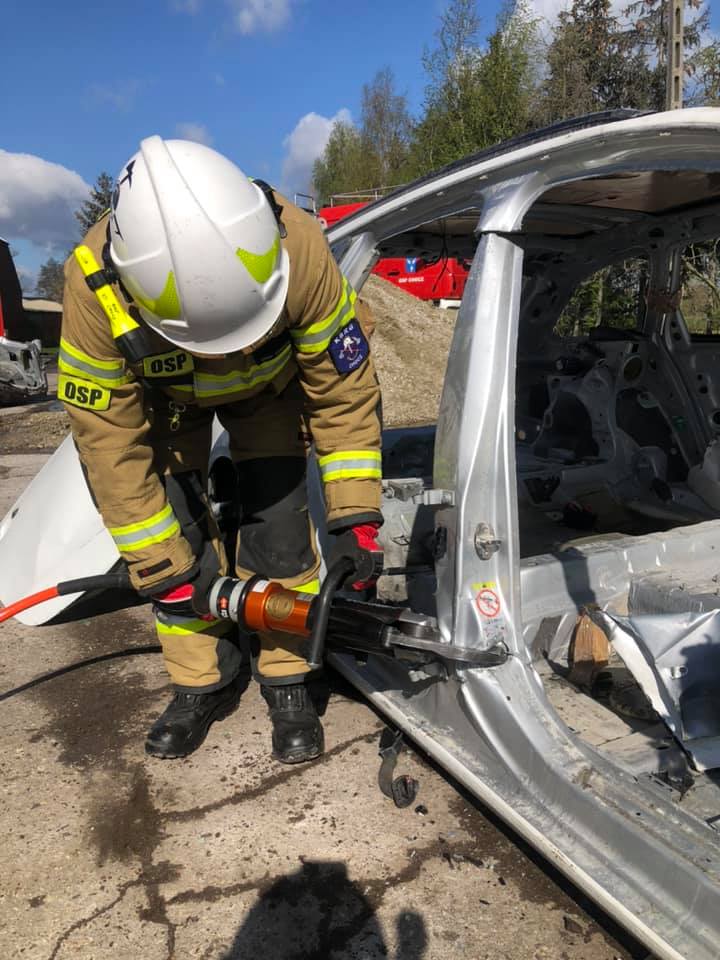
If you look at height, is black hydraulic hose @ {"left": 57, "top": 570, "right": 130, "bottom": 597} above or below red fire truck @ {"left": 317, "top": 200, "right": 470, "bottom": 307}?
below

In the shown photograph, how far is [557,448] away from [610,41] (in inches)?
854

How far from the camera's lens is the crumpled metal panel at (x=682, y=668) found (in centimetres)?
185

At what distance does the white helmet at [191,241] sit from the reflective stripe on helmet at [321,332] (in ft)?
0.76

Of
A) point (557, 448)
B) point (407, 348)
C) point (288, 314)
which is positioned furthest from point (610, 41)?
point (288, 314)

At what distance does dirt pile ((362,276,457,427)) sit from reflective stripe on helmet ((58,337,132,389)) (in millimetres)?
8461

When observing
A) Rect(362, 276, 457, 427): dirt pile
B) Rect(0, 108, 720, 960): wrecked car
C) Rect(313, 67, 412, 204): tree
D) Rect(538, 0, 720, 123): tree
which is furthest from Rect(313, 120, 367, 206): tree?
Rect(0, 108, 720, 960): wrecked car

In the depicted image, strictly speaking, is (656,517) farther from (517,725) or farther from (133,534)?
(133,534)

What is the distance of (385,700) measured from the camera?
86.0 inches

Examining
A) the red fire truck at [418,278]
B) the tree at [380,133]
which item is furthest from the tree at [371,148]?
the red fire truck at [418,278]

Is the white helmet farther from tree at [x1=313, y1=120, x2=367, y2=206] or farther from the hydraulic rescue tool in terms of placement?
tree at [x1=313, y1=120, x2=367, y2=206]

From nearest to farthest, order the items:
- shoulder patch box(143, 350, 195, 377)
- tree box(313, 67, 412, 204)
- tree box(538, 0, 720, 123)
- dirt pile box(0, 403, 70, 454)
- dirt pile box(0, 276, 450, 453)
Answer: shoulder patch box(143, 350, 195, 377) → dirt pile box(0, 403, 70, 454) → dirt pile box(0, 276, 450, 453) → tree box(538, 0, 720, 123) → tree box(313, 67, 412, 204)

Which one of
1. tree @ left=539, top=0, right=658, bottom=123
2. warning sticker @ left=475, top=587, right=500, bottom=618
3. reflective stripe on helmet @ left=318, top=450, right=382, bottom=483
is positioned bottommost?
warning sticker @ left=475, top=587, right=500, bottom=618

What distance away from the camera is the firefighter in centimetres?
174

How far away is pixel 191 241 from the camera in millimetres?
1691
